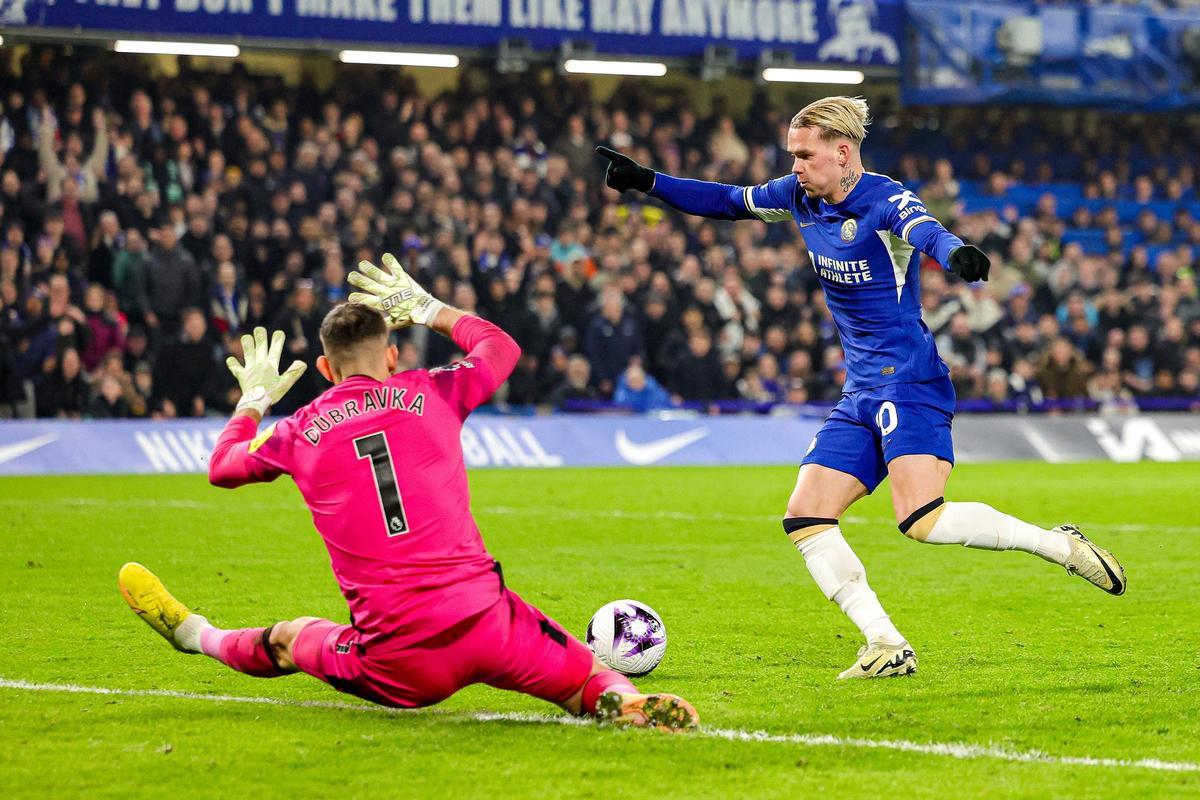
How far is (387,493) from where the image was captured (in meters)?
5.23

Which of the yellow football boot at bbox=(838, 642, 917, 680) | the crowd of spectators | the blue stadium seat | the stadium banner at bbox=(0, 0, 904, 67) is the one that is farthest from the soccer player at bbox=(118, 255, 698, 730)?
the blue stadium seat

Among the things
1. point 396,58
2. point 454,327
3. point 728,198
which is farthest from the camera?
point 396,58

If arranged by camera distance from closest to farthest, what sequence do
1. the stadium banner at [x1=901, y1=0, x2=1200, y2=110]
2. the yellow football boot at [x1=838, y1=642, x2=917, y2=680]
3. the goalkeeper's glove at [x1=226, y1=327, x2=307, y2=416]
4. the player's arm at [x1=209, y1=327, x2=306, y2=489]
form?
the player's arm at [x1=209, y1=327, x2=306, y2=489], the goalkeeper's glove at [x1=226, y1=327, x2=307, y2=416], the yellow football boot at [x1=838, y1=642, x2=917, y2=680], the stadium banner at [x1=901, y1=0, x2=1200, y2=110]

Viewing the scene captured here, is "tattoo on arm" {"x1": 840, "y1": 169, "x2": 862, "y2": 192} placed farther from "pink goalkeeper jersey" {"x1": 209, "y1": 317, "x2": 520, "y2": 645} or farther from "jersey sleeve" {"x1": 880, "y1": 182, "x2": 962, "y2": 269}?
"pink goalkeeper jersey" {"x1": 209, "y1": 317, "x2": 520, "y2": 645}

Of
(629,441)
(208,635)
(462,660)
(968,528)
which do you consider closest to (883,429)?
(968,528)

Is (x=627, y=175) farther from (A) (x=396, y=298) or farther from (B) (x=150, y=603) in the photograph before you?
(B) (x=150, y=603)

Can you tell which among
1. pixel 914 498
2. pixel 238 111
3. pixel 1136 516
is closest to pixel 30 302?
pixel 238 111

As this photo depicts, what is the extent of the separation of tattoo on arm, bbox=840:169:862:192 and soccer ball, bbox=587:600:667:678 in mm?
1923

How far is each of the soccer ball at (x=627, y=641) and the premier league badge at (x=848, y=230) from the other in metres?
1.74

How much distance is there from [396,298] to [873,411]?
208 centimetres

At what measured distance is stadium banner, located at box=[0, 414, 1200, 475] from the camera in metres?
17.3

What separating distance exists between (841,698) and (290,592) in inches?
153

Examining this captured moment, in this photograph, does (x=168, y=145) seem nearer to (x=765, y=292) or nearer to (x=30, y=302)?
(x=30, y=302)

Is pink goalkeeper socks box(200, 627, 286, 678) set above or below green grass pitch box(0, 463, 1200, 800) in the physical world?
above
